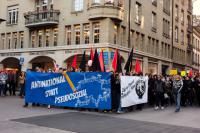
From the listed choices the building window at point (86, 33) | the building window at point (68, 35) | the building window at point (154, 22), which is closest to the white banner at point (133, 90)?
the building window at point (86, 33)

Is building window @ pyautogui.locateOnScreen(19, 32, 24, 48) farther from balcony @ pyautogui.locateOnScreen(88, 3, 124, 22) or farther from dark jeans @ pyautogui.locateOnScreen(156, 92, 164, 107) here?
dark jeans @ pyautogui.locateOnScreen(156, 92, 164, 107)

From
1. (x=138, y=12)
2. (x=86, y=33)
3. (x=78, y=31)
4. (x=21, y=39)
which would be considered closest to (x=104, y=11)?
(x=86, y=33)

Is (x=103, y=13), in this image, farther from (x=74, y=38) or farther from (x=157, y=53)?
(x=157, y=53)

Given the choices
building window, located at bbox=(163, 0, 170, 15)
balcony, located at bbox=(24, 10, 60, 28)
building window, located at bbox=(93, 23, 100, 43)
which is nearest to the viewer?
Result: building window, located at bbox=(93, 23, 100, 43)

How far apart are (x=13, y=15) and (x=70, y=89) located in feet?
80.5

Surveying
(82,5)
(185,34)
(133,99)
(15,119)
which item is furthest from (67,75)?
(185,34)

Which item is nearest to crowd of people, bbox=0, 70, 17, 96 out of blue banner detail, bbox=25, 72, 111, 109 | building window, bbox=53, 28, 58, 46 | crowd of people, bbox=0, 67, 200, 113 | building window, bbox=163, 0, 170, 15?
crowd of people, bbox=0, 67, 200, 113

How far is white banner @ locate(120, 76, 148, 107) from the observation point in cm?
1457

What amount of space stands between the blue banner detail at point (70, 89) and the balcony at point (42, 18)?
1627 cm

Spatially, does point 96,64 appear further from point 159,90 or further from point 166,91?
point 166,91

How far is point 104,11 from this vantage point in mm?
29047

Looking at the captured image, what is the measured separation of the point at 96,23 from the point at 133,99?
15.8 metres

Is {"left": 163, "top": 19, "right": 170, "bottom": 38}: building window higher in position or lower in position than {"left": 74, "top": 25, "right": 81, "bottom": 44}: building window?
higher

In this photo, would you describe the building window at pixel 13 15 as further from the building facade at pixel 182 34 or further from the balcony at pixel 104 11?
the building facade at pixel 182 34
